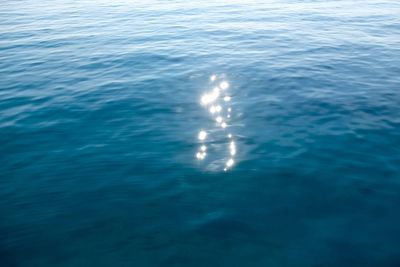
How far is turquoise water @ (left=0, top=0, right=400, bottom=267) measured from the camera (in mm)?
8383

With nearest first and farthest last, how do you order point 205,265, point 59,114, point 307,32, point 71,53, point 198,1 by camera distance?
point 205,265
point 59,114
point 71,53
point 307,32
point 198,1

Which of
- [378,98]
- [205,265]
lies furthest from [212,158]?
[378,98]

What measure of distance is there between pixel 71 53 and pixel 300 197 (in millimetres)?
19860

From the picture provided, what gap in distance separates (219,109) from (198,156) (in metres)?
3.95

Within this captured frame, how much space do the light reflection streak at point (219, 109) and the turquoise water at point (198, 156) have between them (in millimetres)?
98

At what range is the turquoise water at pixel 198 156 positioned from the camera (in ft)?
27.5

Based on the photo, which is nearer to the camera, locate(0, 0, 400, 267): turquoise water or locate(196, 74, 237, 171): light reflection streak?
locate(0, 0, 400, 267): turquoise water

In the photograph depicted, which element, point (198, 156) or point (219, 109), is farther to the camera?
point (219, 109)

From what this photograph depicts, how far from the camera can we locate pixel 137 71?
19.2m

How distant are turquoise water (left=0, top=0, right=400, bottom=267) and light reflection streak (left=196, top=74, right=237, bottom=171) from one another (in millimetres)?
98

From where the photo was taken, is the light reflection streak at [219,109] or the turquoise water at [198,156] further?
the light reflection streak at [219,109]

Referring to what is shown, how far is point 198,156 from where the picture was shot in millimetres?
11555

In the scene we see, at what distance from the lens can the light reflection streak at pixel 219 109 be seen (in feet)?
38.1

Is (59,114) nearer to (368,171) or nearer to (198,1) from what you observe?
(368,171)
